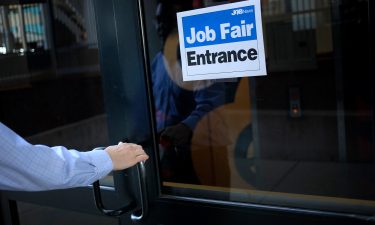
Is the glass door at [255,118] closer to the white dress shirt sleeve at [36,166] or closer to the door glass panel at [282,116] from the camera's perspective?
the door glass panel at [282,116]

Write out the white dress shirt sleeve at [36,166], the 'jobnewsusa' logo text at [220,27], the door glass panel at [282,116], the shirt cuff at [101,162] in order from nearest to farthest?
1. the white dress shirt sleeve at [36,166]
2. the shirt cuff at [101,162]
3. the 'jobnewsusa' logo text at [220,27]
4. the door glass panel at [282,116]

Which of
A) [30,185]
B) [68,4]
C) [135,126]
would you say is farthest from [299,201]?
[68,4]

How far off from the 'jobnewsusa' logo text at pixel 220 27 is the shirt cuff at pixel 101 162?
480 mm

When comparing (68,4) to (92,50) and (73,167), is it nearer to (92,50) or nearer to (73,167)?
(92,50)

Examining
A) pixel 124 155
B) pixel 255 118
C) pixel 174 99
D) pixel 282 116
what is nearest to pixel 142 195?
pixel 124 155

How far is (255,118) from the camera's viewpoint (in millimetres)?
3389

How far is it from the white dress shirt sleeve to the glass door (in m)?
0.45

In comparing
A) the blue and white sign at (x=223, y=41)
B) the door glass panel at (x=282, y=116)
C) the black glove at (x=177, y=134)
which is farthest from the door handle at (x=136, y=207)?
the blue and white sign at (x=223, y=41)

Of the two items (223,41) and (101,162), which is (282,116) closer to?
(223,41)

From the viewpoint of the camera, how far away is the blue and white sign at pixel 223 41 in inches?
53.5

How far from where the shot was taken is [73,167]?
3.91 ft

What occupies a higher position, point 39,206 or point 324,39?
point 324,39

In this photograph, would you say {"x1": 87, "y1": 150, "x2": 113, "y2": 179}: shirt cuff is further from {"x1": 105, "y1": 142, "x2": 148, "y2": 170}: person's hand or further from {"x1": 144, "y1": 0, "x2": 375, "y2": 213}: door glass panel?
{"x1": 144, "y1": 0, "x2": 375, "y2": 213}: door glass panel

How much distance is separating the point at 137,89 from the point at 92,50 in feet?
1.32
